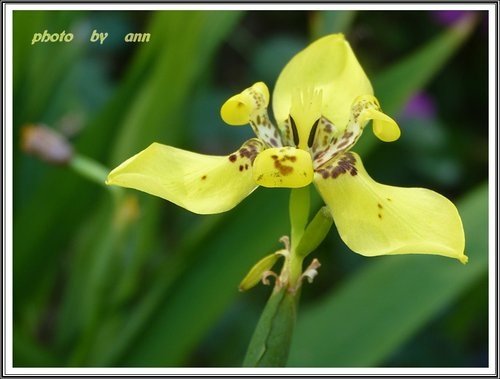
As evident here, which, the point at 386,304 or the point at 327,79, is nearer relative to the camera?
the point at 327,79

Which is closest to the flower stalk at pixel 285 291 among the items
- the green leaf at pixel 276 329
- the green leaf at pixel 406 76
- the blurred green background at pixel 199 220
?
the green leaf at pixel 276 329

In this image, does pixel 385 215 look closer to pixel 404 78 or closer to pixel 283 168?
pixel 283 168

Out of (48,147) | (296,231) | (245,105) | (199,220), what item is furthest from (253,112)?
(199,220)

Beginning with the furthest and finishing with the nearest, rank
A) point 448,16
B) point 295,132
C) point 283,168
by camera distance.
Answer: point 448,16, point 295,132, point 283,168

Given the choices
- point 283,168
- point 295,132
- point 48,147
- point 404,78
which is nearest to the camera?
point 283,168

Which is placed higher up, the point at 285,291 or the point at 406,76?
the point at 406,76

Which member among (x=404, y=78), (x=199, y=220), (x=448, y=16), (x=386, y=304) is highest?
(x=448, y=16)

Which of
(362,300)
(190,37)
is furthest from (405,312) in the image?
(190,37)
